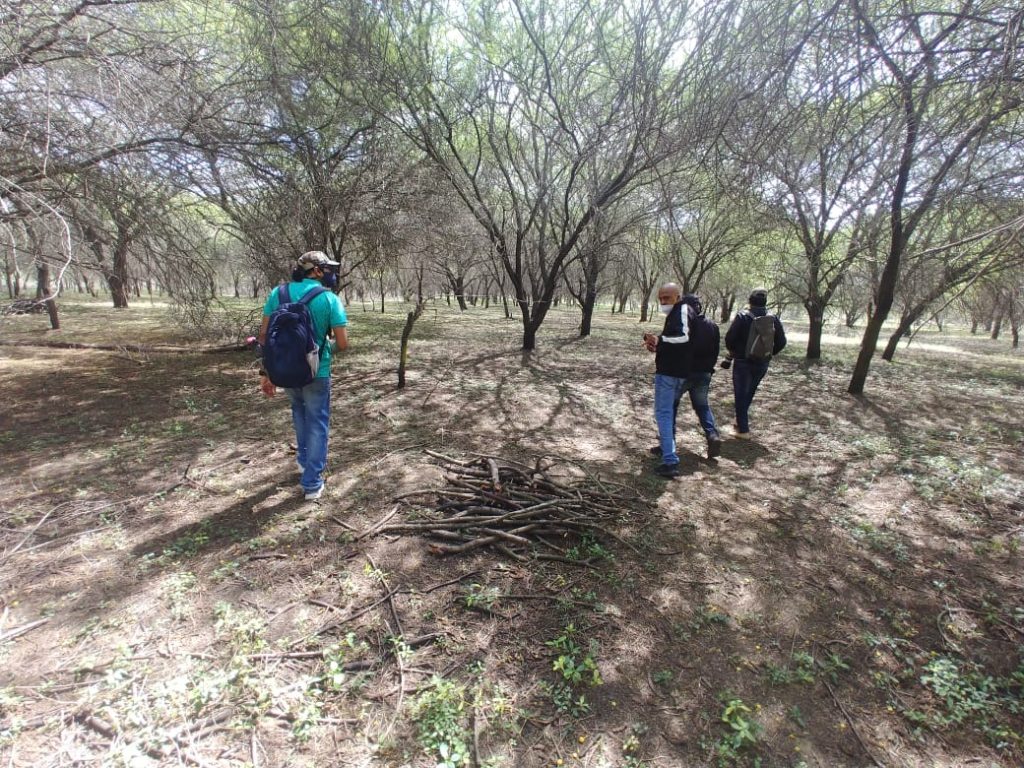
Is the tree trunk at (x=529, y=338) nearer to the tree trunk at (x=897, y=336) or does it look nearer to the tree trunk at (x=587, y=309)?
the tree trunk at (x=587, y=309)

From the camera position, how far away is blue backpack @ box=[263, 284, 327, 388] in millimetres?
3396

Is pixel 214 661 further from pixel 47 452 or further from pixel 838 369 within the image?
pixel 838 369

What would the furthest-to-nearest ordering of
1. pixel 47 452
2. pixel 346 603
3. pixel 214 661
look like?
1. pixel 47 452
2. pixel 346 603
3. pixel 214 661

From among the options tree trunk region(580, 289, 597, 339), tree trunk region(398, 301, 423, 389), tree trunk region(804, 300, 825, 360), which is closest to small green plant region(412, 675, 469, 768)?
tree trunk region(398, 301, 423, 389)

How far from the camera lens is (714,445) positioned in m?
5.04

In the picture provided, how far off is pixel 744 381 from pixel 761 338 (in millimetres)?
603

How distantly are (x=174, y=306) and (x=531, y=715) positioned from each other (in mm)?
7364

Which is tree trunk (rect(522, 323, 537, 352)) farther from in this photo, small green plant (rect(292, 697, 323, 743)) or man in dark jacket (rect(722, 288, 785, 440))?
small green plant (rect(292, 697, 323, 743))

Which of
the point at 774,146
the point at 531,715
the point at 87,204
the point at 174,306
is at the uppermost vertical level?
the point at 774,146

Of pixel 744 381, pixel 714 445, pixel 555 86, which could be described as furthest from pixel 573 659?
pixel 555 86

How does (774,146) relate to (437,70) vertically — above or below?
below

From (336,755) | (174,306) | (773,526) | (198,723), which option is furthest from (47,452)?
(773,526)

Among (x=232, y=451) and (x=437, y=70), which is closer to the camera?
(x=232, y=451)

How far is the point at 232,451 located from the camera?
4816 millimetres
